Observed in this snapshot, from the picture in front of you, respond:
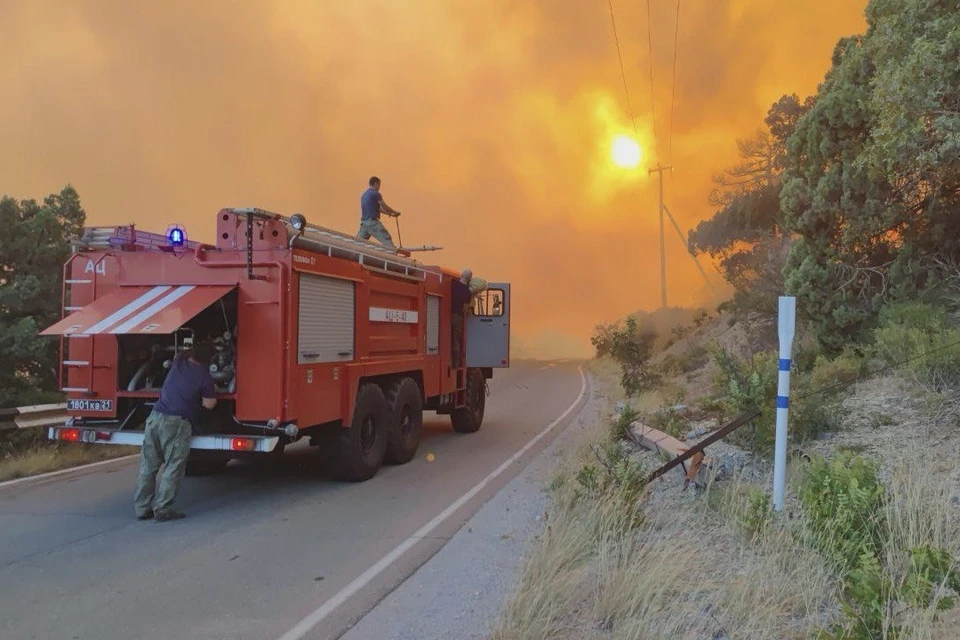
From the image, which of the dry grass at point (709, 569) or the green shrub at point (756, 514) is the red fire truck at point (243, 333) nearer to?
the dry grass at point (709, 569)

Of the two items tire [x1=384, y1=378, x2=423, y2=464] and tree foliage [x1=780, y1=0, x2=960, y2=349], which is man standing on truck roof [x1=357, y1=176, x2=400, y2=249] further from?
tree foliage [x1=780, y1=0, x2=960, y2=349]

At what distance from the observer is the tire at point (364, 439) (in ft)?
26.4

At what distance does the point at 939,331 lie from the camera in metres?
8.41

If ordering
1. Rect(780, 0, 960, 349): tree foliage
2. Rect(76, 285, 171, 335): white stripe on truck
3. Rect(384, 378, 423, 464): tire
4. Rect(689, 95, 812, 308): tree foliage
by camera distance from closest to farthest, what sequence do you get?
1. Rect(76, 285, 171, 335): white stripe on truck
2. Rect(780, 0, 960, 349): tree foliage
3. Rect(384, 378, 423, 464): tire
4. Rect(689, 95, 812, 308): tree foliage

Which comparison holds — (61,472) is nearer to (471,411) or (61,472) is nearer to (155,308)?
(155,308)

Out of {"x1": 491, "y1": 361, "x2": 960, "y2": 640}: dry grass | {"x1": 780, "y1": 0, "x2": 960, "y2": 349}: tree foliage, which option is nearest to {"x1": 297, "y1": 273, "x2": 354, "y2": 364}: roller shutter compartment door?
{"x1": 491, "y1": 361, "x2": 960, "y2": 640}: dry grass

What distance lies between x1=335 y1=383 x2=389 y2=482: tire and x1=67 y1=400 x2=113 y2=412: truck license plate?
2413 millimetres

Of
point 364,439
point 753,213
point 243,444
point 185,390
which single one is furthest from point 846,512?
point 753,213

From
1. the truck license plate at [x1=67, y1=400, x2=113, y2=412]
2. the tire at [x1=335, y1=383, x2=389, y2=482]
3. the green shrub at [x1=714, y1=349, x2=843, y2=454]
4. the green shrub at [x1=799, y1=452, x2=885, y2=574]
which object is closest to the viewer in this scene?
the green shrub at [x1=799, y1=452, x2=885, y2=574]

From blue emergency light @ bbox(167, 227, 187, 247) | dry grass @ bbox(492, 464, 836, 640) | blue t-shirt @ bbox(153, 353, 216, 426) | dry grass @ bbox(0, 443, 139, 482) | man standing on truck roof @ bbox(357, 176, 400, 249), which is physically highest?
man standing on truck roof @ bbox(357, 176, 400, 249)

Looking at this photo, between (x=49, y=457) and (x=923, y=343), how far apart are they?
10660 millimetres

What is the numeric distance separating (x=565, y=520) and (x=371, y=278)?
440cm

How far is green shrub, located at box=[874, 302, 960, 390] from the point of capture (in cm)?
755

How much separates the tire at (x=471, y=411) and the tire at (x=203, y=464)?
467 centimetres
